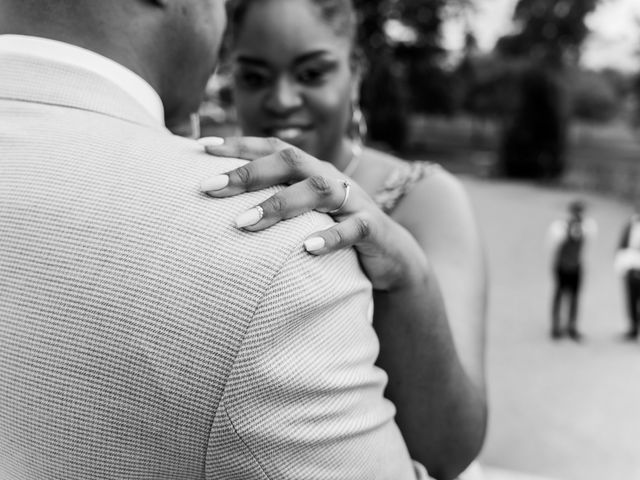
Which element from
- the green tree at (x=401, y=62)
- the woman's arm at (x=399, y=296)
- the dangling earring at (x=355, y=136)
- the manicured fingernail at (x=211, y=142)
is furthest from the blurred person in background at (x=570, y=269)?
the green tree at (x=401, y=62)

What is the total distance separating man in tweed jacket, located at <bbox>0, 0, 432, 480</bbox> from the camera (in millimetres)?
901

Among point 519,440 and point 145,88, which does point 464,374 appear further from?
point 519,440

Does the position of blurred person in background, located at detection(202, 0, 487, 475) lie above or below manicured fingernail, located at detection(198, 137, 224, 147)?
below

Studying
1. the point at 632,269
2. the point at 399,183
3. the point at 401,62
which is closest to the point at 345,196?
the point at 399,183

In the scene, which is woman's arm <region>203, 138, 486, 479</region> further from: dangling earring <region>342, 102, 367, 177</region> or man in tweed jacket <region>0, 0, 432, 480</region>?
dangling earring <region>342, 102, 367, 177</region>

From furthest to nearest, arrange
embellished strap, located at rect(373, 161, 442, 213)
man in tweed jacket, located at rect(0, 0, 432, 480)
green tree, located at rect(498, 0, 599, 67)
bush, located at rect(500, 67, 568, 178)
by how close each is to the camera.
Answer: green tree, located at rect(498, 0, 599, 67)
bush, located at rect(500, 67, 568, 178)
embellished strap, located at rect(373, 161, 442, 213)
man in tweed jacket, located at rect(0, 0, 432, 480)

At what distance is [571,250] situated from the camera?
8664 millimetres

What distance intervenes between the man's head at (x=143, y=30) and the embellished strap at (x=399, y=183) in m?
0.86

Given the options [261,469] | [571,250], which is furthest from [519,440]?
[261,469]

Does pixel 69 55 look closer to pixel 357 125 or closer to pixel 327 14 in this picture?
pixel 327 14

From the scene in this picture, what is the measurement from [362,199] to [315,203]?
15cm

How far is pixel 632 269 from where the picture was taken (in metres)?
8.59

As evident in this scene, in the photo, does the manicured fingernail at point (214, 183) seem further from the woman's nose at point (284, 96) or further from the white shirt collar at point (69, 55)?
the woman's nose at point (284, 96)

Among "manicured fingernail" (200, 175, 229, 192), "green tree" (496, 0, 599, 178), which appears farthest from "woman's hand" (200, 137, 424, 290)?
"green tree" (496, 0, 599, 178)
